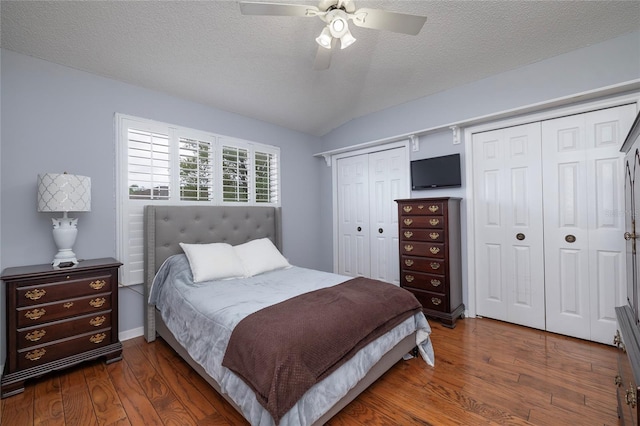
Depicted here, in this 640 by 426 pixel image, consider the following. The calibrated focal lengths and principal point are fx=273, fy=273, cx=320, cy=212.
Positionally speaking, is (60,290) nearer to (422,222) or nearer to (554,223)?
(422,222)

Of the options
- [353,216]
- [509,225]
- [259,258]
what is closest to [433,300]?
[509,225]

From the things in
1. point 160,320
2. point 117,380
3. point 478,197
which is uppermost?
point 478,197

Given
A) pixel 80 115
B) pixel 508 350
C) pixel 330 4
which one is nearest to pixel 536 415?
pixel 508 350

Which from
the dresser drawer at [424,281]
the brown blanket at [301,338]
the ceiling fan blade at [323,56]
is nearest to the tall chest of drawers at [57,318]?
Answer: the brown blanket at [301,338]

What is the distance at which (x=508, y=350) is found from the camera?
2.38 m

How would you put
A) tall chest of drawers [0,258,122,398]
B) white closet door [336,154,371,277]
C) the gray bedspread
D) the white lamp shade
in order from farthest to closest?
white closet door [336,154,371,277] → the white lamp shade → tall chest of drawers [0,258,122,398] → the gray bedspread

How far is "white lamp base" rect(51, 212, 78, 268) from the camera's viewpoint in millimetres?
2178

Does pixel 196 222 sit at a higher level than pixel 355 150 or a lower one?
lower

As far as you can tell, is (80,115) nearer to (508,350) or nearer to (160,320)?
(160,320)

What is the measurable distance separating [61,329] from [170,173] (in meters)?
1.63

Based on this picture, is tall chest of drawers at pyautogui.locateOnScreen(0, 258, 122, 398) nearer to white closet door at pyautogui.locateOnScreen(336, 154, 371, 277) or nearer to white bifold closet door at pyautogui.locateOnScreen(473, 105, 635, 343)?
white closet door at pyautogui.locateOnScreen(336, 154, 371, 277)

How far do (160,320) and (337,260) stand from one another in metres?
Answer: 2.60

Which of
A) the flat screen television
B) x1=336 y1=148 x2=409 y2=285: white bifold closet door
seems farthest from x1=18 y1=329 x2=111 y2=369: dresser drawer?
the flat screen television

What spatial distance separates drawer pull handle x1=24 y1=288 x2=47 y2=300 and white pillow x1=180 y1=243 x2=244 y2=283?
100 centimetres
